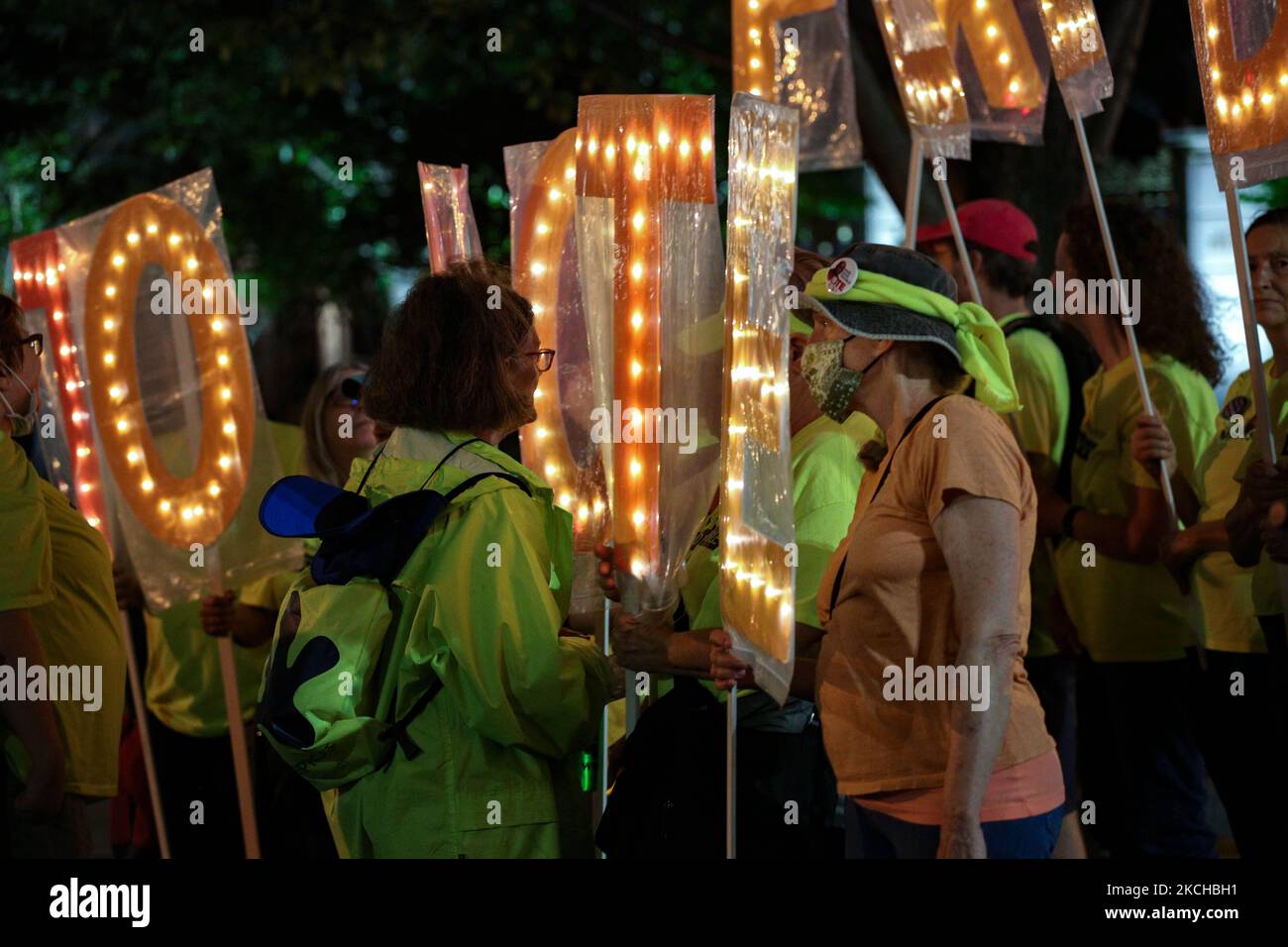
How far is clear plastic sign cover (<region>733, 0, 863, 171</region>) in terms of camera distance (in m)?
5.23

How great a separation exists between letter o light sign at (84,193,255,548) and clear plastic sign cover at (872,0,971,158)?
7.29ft

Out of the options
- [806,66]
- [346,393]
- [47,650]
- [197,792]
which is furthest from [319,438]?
[806,66]

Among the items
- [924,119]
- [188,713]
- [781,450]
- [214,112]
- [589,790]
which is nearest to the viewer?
[781,450]

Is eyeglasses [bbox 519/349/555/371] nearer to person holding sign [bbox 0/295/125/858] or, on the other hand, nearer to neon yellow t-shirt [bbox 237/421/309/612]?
person holding sign [bbox 0/295/125/858]

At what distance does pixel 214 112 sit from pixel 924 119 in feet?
35.1

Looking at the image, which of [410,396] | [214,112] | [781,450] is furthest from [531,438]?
[214,112]

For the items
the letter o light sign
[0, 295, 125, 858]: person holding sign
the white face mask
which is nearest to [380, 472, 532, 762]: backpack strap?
[0, 295, 125, 858]: person holding sign

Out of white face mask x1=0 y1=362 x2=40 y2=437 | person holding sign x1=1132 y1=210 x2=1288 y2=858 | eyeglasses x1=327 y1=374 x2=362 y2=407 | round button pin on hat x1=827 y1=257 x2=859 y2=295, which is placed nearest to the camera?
round button pin on hat x1=827 y1=257 x2=859 y2=295

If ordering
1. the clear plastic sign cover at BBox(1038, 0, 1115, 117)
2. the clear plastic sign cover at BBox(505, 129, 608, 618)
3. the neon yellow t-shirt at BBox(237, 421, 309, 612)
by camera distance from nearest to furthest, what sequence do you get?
the clear plastic sign cover at BBox(505, 129, 608, 618) < the clear plastic sign cover at BBox(1038, 0, 1115, 117) < the neon yellow t-shirt at BBox(237, 421, 309, 612)

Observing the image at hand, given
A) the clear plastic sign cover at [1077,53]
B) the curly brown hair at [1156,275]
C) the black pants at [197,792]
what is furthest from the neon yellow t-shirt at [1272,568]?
the black pants at [197,792]

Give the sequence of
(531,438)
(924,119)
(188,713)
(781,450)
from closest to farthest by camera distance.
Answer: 1. (781,450)
2. (531,438)
3. (924,119)
4. (188,713)

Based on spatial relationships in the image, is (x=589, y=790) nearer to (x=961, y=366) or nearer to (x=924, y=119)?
(x=961, y=366)

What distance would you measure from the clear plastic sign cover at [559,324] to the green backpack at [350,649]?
0.78m

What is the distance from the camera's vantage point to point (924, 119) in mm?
5086
